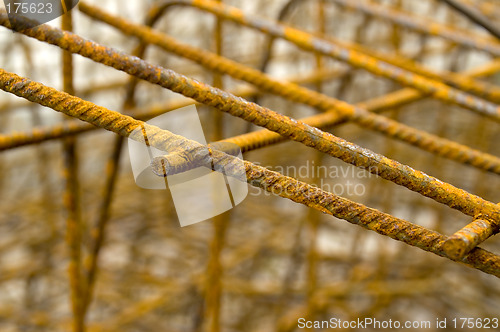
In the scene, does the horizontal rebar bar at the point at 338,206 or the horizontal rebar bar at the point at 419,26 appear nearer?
the horizontal rebar bar at the point at 338,206

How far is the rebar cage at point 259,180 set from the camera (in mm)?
671

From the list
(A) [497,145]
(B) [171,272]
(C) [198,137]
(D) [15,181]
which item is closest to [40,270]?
(B) [171,272]

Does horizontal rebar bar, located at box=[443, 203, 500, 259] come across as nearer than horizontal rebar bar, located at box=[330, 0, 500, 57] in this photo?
Yes

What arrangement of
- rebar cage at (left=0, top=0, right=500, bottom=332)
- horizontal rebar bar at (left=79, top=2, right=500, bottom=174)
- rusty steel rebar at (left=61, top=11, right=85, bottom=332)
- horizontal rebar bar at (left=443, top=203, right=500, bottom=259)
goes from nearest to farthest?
horizontal rebar bar at (left=443, top=203, right=500, bottom=259) → rebar cage at (left=0, top=0, right=500, bottom=332) → horizontal rebar bar at (left=79, top=2, right=500, bottom=174) → rusty steel rebar at (left=61, top=11, right=85, bottom=332)

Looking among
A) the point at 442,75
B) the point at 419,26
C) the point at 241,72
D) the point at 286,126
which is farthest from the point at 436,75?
the point at 286,126

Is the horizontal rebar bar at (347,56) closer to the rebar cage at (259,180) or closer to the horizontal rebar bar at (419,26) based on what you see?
the rebar cage at (259,180)

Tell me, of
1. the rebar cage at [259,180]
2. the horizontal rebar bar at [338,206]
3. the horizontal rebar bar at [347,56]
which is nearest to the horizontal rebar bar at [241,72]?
the rebar cage at [259,180]

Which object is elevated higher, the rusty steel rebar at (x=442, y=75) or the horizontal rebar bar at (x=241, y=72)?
the horizontal rebar bar at (x=241, y=72)

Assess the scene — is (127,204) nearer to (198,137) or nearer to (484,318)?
(484,318)

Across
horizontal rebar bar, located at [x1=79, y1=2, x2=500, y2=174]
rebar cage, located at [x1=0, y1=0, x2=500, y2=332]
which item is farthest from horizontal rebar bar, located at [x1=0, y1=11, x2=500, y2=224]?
horizontal rebar bar, located at [x1=79, y1=2, x2=500, y2=174]

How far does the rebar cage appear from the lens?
0.67 metres

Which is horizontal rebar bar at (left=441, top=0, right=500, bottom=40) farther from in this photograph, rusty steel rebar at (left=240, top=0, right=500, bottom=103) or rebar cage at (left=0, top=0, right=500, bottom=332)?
rusty steel rebar at (left=240, top=0, right=500, bottom=103)

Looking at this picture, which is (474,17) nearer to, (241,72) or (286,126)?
(241,72)

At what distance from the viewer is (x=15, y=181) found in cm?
377
